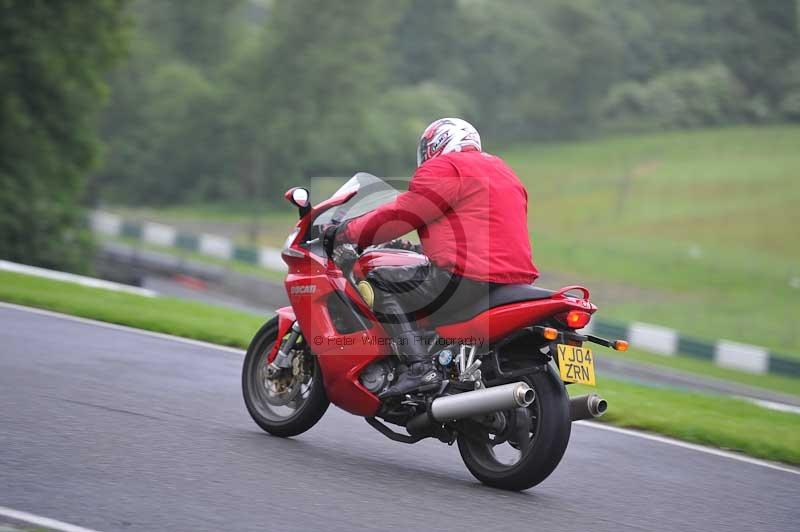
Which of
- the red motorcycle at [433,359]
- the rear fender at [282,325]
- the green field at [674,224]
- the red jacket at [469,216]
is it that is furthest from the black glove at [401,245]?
the green field at [674,224]

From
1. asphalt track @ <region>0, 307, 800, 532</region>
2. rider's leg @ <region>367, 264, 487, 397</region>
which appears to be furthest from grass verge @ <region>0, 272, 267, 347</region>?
rider's leg @ <region>367, 264, 487, 397</region>

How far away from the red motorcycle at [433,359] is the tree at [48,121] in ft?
79.7

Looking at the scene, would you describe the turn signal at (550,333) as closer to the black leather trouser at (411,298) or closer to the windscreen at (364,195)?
the black leather trouser at (411,298)

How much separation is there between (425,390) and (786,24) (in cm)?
9288

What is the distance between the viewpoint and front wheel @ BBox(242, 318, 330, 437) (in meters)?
→ 7.27

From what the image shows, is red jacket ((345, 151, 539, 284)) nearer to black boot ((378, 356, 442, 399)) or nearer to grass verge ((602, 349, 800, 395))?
black boot ((378, 356, 442, 399))

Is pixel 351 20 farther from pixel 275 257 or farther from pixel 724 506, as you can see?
pixel 724 506

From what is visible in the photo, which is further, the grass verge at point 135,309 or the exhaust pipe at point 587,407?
the grass verge at point 135,309

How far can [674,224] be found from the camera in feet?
186

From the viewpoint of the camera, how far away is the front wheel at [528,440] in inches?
247

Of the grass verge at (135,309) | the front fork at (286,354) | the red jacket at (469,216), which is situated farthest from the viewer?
the grass verge at (135,309)

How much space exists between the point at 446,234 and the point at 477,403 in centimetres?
99

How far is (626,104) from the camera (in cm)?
8631

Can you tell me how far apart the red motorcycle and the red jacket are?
0.19 m
